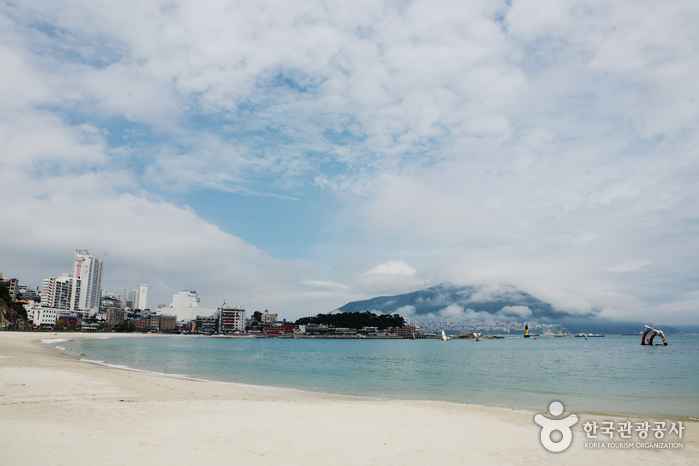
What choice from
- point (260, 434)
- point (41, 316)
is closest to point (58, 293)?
point (41, 316)

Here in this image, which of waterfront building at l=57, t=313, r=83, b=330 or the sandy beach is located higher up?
the sandy beach

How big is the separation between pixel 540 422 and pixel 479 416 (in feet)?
6.09

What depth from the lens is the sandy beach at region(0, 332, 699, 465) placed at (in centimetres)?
674

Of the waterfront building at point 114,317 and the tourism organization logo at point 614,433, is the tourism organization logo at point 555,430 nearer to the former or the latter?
the tourism organization logo at point 614,433

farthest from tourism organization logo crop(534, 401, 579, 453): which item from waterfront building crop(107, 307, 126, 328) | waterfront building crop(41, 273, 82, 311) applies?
waterfront building crop(41, 273, 82, 311)

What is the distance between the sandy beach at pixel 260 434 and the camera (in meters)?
6.74

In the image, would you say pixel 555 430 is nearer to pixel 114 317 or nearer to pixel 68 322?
pixel 68 322

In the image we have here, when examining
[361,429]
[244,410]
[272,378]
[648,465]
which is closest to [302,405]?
[244,410]

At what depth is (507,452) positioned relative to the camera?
8.27 meters

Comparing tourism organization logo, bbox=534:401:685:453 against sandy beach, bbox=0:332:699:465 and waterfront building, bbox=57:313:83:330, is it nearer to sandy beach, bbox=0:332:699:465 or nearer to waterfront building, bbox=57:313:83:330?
sandy beach, bbox=0:332:699:465

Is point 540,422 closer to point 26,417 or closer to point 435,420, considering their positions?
point 435,420

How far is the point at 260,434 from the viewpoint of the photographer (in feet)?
27.9

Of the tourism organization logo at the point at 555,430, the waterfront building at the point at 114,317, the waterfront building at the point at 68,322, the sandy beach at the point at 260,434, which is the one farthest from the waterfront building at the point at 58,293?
the tourism organization logo at the point at 555,430

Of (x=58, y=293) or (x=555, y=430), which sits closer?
(x=555, y=430)
